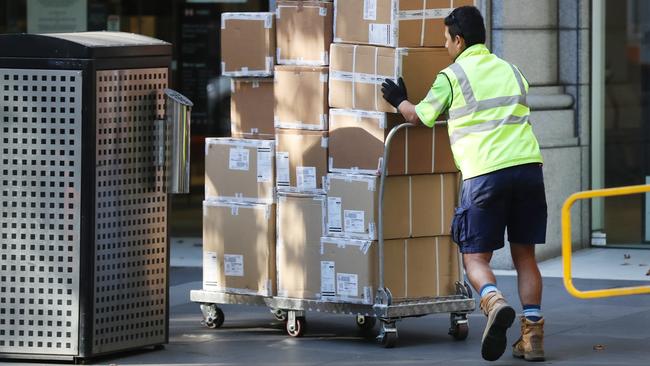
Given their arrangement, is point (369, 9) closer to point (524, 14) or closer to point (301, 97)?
point (301, 97)

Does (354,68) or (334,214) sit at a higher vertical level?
(354,68)

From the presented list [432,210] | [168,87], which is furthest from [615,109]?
[168,87]

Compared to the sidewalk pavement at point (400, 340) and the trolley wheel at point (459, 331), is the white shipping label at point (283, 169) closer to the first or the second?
the sidewalk pavement at point (400, 340)

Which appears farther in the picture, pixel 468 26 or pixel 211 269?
pixel 211 269

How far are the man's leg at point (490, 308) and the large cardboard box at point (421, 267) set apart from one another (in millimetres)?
707

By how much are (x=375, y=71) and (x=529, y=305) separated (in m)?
1.65

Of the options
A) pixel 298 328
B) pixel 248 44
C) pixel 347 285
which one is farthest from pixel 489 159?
pixel 248 44

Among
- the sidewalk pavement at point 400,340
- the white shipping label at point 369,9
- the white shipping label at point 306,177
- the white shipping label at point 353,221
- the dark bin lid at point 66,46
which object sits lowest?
the sidewalk pavement at point 400,340

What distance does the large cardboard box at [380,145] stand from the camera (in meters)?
8.68

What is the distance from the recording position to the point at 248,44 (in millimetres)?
9266

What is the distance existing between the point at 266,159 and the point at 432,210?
110cm

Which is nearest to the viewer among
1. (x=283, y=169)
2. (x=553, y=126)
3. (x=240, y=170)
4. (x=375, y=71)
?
(x=375, y=71)

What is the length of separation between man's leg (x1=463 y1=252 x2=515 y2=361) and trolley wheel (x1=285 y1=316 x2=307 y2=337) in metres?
1.37

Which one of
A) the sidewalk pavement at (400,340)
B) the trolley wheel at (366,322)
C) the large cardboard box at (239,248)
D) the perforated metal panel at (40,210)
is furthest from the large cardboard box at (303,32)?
the sidewalk pavement at (400,340)
